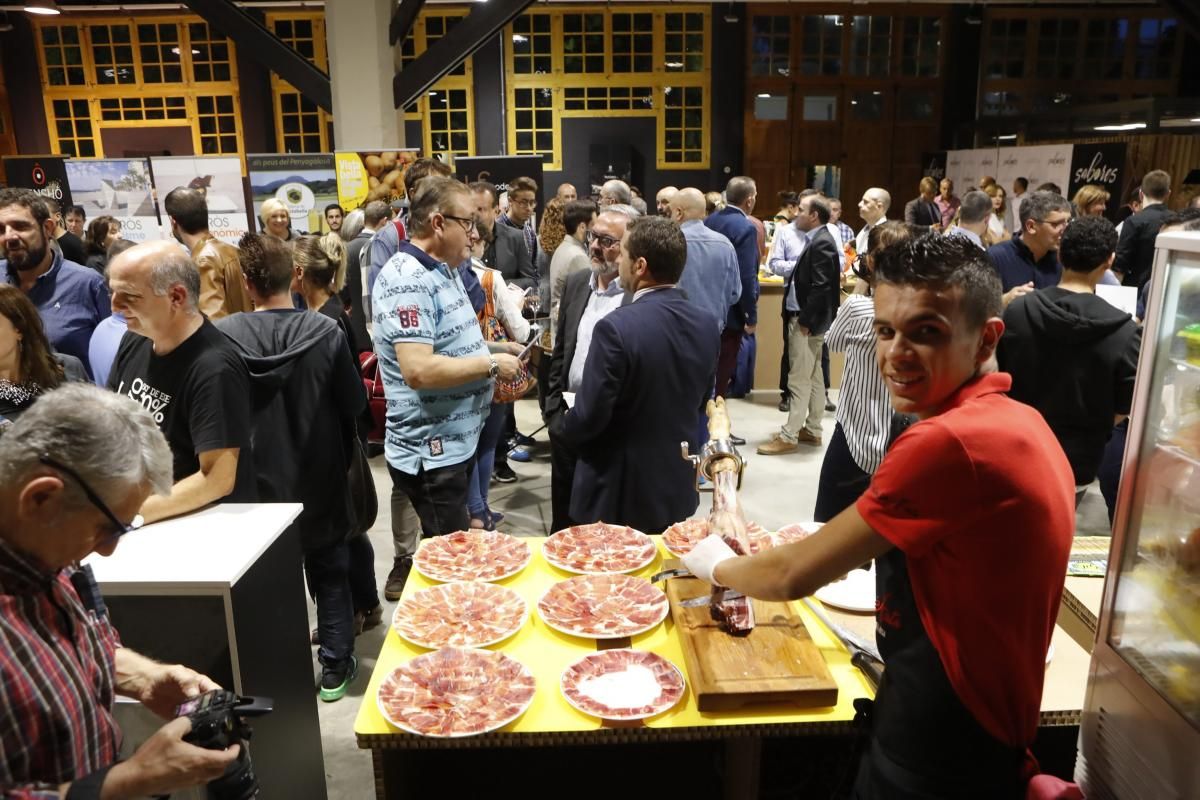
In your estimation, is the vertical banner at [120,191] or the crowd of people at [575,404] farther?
the vertical banner at [120,191]

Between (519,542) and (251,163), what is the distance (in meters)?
5.97

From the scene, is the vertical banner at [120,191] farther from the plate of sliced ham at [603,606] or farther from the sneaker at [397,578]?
the plate of sliced ham at [603,606]

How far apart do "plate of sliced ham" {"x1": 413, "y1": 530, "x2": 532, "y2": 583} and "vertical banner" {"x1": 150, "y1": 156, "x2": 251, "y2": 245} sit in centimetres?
642

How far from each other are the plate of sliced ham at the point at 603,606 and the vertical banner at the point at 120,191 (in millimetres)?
7694

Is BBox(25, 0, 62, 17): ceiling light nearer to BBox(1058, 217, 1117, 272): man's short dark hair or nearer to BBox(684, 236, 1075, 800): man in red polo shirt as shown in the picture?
BBox(1058, 217, 1117, 272): man's short dark hair

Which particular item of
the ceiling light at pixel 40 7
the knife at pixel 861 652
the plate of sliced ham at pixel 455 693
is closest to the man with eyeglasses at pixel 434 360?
the plate of sliced ham at pixel 455 693

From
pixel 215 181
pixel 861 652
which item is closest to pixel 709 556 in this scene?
pixel 861 652

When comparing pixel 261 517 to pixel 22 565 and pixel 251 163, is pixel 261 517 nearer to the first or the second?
pixel 22 565

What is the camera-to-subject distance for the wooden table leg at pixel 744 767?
186cm

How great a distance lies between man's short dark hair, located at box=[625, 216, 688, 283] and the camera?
2.57m

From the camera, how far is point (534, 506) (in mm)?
4766

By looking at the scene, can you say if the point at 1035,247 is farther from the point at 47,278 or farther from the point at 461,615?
the point at 47,278

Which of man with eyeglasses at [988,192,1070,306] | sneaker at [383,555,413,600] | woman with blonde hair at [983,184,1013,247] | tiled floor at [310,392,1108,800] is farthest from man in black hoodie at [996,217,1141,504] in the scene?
woman with blonde hair at [983,184,1013,247]

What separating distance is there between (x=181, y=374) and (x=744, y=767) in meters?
1.73
